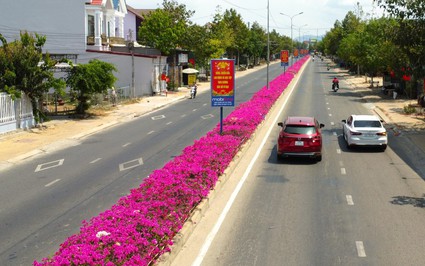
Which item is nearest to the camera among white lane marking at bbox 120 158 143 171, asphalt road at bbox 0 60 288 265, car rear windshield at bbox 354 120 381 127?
asphalt road at bbox 0 60 288 265

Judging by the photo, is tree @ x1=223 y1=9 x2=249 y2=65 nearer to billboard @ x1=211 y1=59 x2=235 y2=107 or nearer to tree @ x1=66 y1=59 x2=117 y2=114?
tree @ x1=66 y1=59 x2=117 y2=114

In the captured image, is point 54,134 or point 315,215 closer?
point 315,215

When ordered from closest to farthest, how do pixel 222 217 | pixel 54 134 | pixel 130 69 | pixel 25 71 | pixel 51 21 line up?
pixel 222 217 < pixel 54 134 < pixel 25 71 < pixel 51 21 < pixel 130 69

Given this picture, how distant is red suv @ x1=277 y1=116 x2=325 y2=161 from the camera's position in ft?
63.1

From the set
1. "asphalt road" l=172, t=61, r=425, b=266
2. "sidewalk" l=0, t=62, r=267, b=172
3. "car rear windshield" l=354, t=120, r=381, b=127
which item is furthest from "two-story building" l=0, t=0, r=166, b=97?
"asphalt road" l=172, t=61, r=425, b=266

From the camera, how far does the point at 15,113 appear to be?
92.3ft

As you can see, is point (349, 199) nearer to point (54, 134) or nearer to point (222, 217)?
point (222, 217)

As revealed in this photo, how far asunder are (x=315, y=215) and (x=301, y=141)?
261 inches

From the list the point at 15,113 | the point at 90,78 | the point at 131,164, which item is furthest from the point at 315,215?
the point at 90,78

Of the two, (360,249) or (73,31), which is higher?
(73,31)

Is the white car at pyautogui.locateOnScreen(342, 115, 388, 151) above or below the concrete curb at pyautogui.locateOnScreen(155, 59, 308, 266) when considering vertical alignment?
above

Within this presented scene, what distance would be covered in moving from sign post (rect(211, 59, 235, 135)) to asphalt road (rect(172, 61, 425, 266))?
9.89 feet

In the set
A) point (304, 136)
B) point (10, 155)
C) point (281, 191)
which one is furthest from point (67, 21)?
point (281, 191)

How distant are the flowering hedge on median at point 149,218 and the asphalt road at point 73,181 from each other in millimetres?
1274
